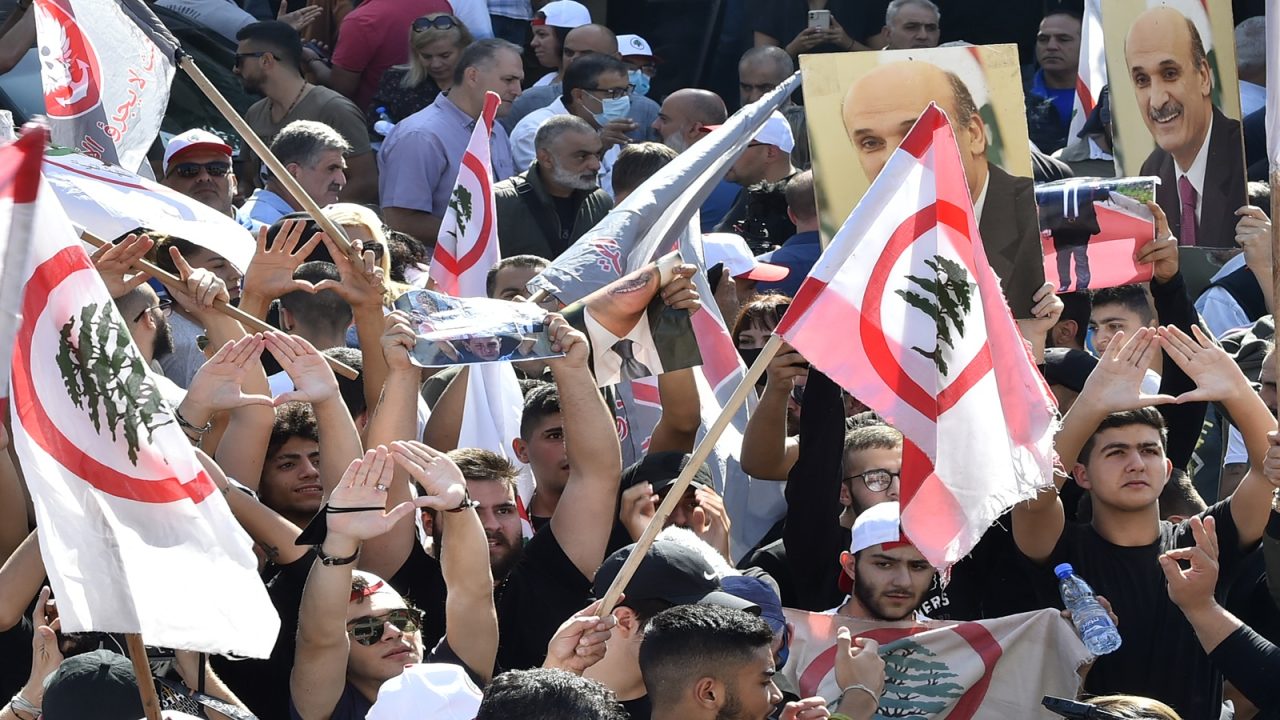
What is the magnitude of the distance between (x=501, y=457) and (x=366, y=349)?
82 cm

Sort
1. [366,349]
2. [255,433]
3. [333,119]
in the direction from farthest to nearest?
[333,119]
[366,349]
[255,433]

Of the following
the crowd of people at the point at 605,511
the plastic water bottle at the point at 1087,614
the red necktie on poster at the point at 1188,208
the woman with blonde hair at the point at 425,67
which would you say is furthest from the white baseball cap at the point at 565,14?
the plastic water bottle at the point at 1087,614

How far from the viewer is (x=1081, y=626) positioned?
563 cm

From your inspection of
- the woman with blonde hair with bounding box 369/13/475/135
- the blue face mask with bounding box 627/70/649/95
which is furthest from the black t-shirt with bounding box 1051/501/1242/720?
the blue face mask with bounding box 627/70/649/95

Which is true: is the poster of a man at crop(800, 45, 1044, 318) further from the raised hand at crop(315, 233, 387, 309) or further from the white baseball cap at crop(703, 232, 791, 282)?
the white baseball cap at crop(703, 232, 791, 282)

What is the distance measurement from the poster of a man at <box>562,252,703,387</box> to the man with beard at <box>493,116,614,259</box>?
2.89 m

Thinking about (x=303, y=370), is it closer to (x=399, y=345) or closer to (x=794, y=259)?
(x=399, y=345)

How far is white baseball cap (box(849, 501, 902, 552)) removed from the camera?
586cm

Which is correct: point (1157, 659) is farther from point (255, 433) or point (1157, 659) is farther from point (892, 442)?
point (255, 433)

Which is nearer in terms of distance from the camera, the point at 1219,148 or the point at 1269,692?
the point at 1269,692

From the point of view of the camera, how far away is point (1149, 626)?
576 centimetres

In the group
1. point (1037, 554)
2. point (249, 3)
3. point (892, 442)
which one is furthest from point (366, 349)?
point (249, 3)

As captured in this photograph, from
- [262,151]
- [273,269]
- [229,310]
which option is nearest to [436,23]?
[273,269]

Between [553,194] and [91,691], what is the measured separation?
4.77 metres
